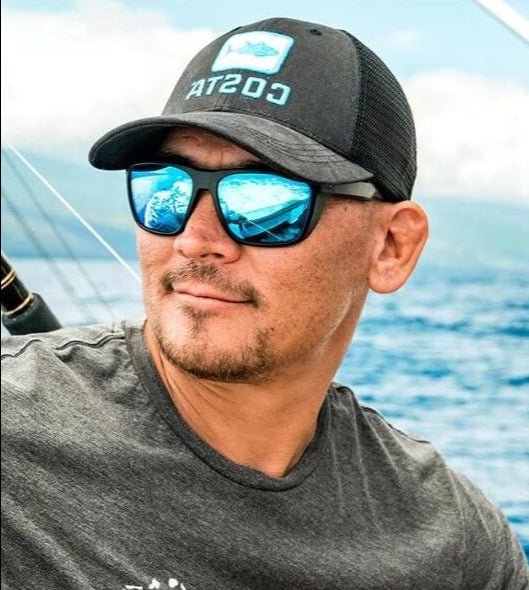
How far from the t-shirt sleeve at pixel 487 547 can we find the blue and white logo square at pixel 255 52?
835 millimetres

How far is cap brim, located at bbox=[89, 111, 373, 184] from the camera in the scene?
1.64 m

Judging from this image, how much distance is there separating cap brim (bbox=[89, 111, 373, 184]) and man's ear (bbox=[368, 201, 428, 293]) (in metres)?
0.16

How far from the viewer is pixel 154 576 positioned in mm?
1622

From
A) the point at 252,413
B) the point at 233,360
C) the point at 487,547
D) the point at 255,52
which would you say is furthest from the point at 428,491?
the point at 255,52

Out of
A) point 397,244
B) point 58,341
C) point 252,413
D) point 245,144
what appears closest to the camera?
point 245,144

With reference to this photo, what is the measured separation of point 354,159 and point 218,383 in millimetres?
397

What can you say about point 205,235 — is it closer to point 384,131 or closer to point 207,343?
point 207,343

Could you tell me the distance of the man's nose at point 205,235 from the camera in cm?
168

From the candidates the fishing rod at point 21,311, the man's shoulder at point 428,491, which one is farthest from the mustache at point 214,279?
the fishing rod at point 21,311

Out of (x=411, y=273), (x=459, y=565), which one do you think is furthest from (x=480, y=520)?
(x=411, y=273)

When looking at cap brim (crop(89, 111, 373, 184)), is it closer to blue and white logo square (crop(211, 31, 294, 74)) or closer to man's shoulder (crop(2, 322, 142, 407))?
blue and white logo square (crop(211, 31, 294, 74))

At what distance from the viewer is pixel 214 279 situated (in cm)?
169

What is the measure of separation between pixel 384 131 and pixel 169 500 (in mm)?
664

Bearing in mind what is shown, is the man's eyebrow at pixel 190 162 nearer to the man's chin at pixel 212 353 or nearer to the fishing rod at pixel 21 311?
the man's chin at pixel 212 353
